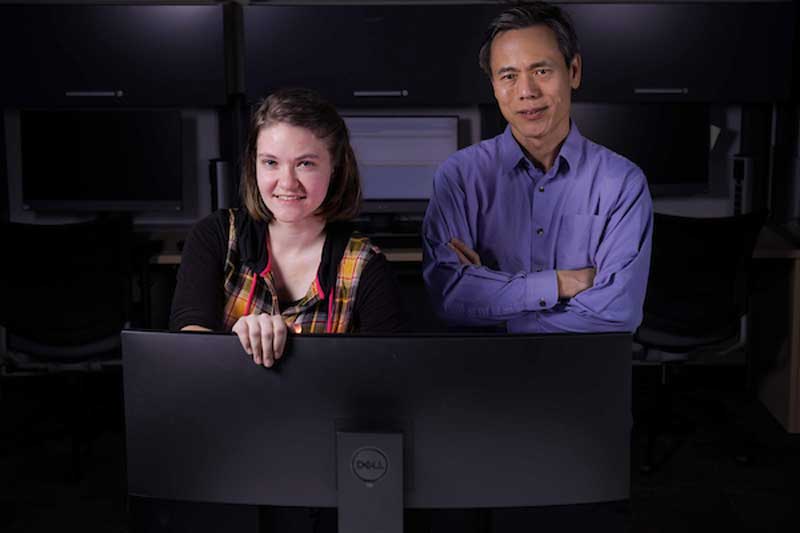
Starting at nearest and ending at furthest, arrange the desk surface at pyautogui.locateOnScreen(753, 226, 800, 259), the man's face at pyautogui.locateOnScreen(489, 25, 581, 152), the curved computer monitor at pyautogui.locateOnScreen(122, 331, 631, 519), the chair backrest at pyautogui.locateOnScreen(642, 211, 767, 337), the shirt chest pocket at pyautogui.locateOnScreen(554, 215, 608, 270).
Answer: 1. the curved computer monitor at pyautogui.locateOnScreen(122, 331, 631, 519)
2. the man's face at pyautogui.locateOnScreen(489, 25, 581, 152)
3. the shirt chest pocket at pyautogui.locateOnScreen(554, 215, 608, 270)
4. the chair backrest at pyautogui.locateOnScreen(642, 211, 767, 337)
5. the desk surface at pyautogui.locateOnScreen(753, 226, 800, 259)

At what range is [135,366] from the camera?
1.16 m

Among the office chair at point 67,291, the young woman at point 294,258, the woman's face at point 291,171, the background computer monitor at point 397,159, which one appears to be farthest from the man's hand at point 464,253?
the background computer monitor at point 397,159

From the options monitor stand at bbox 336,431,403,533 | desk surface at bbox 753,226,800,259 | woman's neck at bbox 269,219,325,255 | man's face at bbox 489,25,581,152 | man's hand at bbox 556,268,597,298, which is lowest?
monitor stand at bbox 336,431,403,533

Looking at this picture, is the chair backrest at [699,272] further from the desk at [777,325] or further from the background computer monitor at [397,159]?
the background computer monitor at [397,159]

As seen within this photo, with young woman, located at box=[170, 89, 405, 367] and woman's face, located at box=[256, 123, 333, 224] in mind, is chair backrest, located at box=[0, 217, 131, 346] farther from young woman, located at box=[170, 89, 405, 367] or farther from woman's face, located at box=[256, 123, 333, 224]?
woman's face, located at box=[256, 123, 333, 224]

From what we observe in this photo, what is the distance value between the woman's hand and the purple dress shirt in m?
0.85

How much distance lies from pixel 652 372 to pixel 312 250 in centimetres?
350

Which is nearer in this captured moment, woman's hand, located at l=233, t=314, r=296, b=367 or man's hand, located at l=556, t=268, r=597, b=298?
woman's hand, located at l=233, t=314, r=296, b=367

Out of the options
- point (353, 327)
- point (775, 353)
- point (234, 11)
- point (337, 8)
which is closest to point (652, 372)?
point (775, 353)

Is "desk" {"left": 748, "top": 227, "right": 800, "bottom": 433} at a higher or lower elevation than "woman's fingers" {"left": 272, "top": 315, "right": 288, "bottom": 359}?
lower

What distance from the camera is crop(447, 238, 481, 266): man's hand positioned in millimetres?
1972

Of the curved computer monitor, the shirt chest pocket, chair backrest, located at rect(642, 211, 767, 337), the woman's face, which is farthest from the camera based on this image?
chair backrest, located at rect(642, 211, 767, 337)

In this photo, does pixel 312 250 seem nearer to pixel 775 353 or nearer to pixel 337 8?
pixel 337 8

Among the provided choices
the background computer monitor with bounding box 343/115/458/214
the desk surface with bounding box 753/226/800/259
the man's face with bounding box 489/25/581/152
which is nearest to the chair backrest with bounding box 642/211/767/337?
the desk surface with bounding box 753/226/800/259
